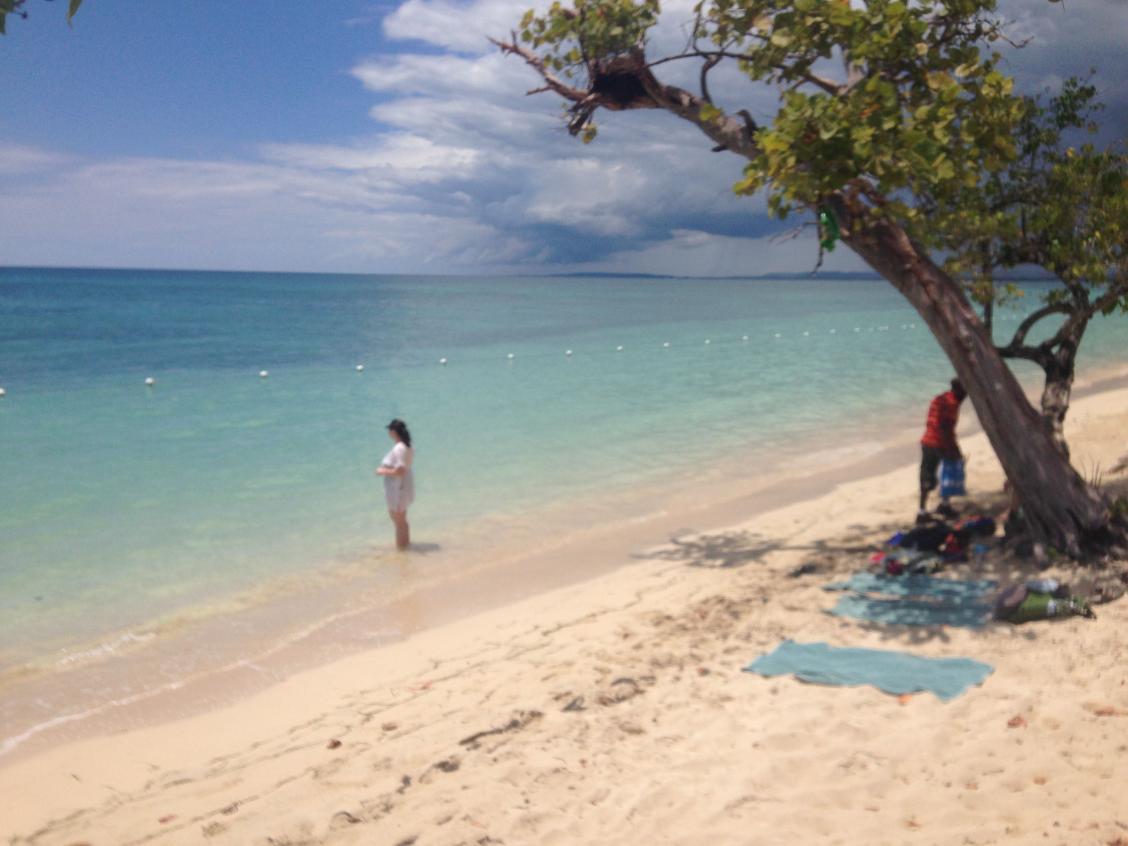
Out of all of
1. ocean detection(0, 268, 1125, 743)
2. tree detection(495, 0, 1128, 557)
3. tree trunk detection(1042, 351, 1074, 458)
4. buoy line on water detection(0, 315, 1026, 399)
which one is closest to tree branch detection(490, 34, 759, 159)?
tree detection(495, 0, 1128, 557)

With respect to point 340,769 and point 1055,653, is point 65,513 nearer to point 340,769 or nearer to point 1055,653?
point 340,769

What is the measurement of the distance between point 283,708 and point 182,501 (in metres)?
7.23

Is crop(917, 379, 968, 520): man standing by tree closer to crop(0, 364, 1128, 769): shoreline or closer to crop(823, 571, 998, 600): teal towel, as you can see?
crop(0, 364, 1128, 769): shoreline

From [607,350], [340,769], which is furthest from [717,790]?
[607,350]

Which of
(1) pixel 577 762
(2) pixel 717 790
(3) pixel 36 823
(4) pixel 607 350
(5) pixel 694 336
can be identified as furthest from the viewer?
(5) pixel 694 336

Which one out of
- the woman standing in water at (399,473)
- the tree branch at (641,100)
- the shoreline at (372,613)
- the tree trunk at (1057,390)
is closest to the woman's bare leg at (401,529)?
the woman standing in water at (399,473)

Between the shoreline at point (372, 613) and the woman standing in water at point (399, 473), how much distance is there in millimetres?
575

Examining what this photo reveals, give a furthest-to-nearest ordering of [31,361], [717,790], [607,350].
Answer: [607,350] < [31,361] < [717,790]

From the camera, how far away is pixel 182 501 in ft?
41.2

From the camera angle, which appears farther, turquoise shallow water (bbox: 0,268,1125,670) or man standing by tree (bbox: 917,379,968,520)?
turquoise shallow water (bbox: 0,268,1125,670)

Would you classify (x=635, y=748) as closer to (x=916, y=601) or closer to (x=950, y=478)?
(x=916, y=601)

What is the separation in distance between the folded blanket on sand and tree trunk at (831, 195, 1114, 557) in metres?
0.72

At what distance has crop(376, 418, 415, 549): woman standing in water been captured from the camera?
30.8ft

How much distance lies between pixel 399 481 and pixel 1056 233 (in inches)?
259
